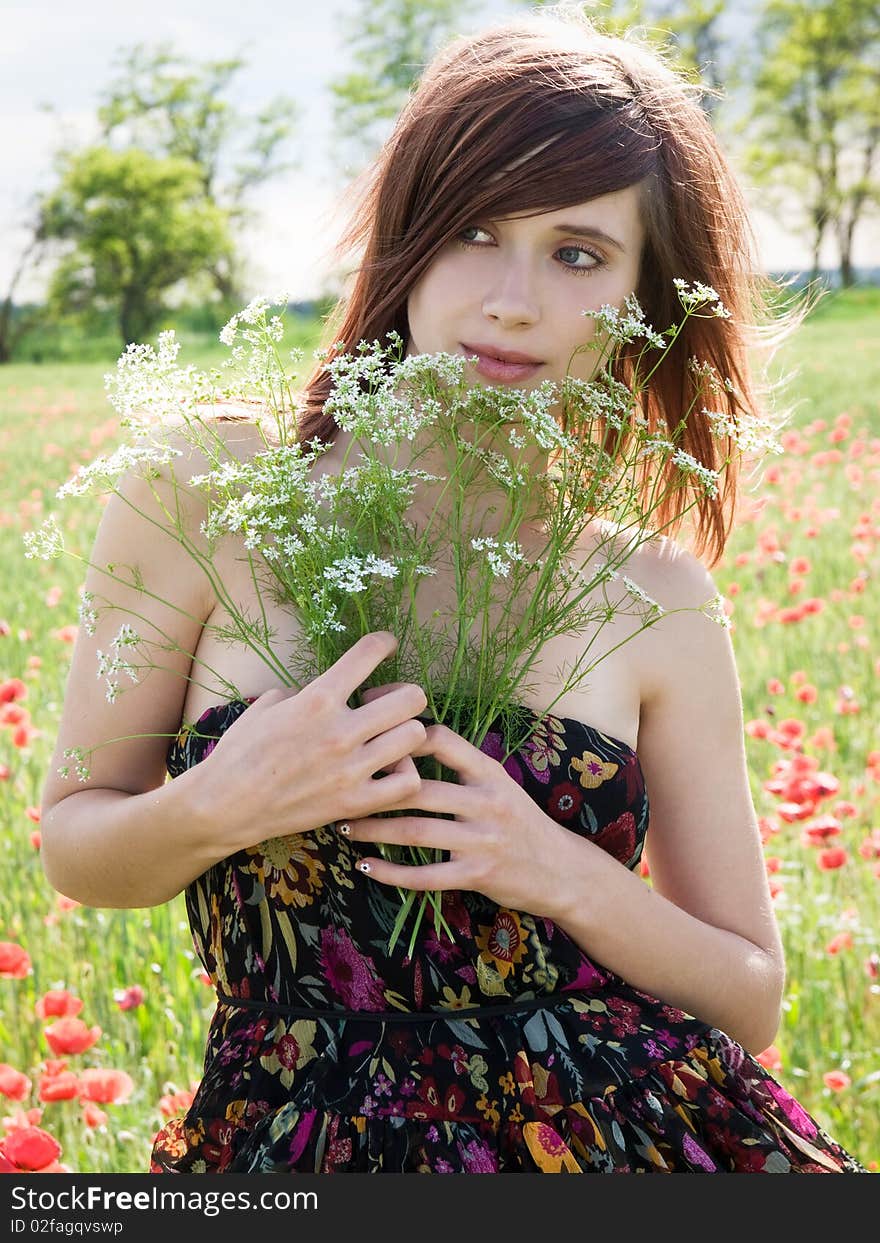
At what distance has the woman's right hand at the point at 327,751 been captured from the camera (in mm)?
1430

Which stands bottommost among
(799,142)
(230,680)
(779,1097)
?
(799,142)

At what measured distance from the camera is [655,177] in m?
1.90

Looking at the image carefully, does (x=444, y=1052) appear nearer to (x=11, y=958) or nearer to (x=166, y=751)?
(x=166, y=751)

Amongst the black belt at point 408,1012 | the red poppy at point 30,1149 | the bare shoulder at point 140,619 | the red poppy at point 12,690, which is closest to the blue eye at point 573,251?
the bare shoulder at point 140,619

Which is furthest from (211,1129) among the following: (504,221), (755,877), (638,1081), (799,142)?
(799,142)

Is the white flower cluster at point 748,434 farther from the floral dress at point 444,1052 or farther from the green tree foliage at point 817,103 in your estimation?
the green tree foliage at point 817,103

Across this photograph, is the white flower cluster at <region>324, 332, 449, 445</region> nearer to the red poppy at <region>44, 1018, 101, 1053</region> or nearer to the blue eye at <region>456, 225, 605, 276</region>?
the blue eye at <region>456, 225, 605, 276</region>

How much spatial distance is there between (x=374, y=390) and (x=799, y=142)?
46827mm

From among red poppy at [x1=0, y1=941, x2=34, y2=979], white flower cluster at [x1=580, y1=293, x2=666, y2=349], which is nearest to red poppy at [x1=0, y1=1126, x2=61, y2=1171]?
red poppy at [x1=0, y1=941, x2=34, y2=979]

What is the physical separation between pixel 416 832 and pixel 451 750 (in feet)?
0.32

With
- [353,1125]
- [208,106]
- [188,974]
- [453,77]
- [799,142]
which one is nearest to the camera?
[353,1125]

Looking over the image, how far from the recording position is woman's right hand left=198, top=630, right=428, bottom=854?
143 centimetres

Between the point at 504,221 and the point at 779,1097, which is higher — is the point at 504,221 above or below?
above

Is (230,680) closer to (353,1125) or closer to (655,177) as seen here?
(353,1125)
